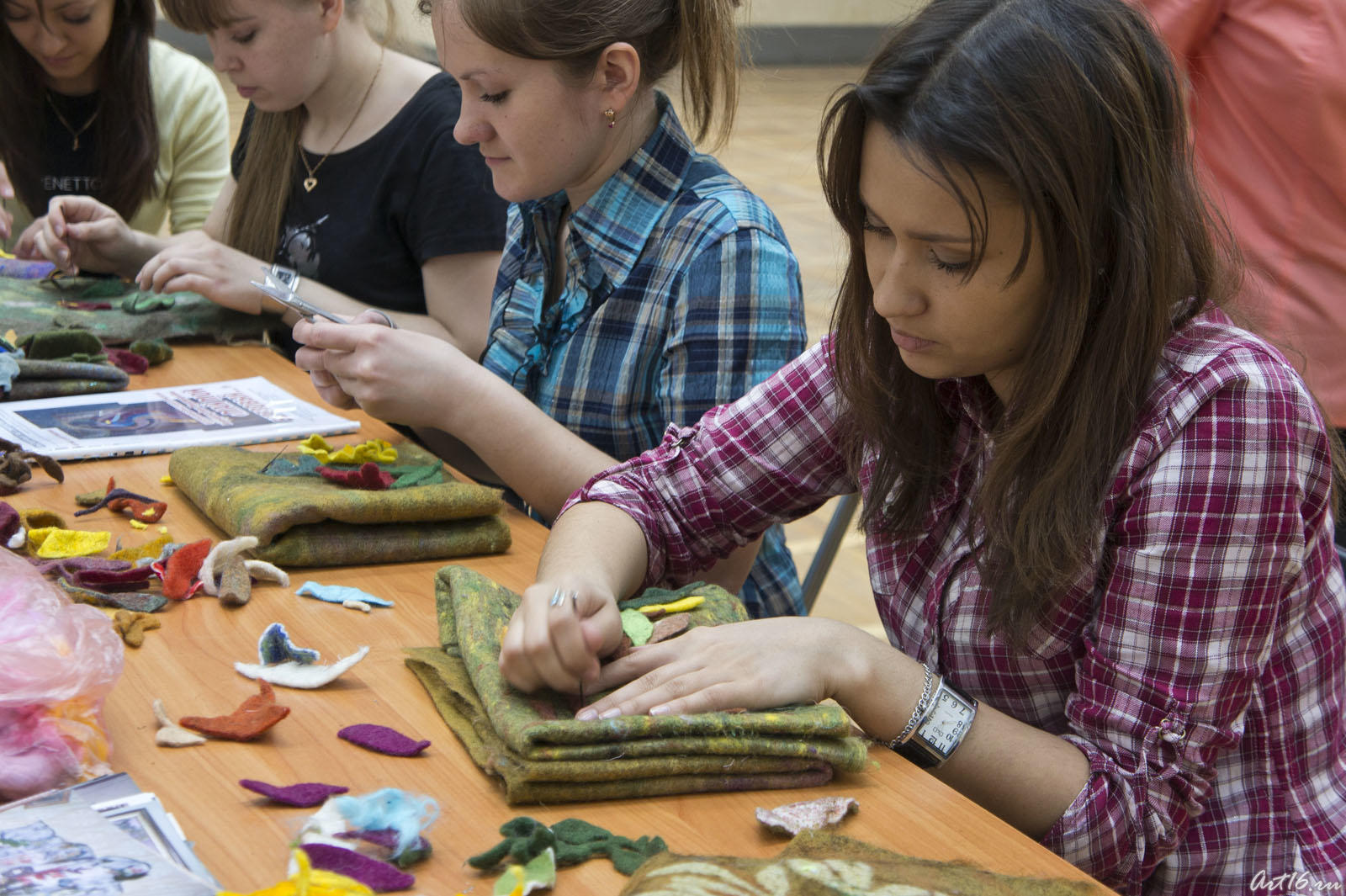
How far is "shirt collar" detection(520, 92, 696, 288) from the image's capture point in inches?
55.3

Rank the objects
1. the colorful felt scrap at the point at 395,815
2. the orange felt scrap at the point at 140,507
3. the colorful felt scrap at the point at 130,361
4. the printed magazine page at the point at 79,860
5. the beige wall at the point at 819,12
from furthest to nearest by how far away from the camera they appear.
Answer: the beige wall at the point at 819,12
the colorful felt scrap at the point at 130,361
the orange felt scrap at the point at 140,507
the colorful felt scrap at the point at 395,815
the printed magazine page at the point at 79,860

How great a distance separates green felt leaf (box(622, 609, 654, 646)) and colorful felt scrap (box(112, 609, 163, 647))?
0.37 metres

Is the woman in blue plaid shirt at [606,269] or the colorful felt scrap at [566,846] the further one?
the woman in blue plaid shirt at [606,269]

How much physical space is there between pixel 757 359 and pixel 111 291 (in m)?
1.15

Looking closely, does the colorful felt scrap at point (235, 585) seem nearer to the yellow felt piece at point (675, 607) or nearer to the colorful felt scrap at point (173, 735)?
the colorful felt scrap at point (173, 735)

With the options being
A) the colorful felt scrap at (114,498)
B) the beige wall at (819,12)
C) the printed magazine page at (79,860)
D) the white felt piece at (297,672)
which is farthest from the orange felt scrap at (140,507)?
the beige wall at (819,12)

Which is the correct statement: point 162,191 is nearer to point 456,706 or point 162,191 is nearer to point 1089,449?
point 456,706

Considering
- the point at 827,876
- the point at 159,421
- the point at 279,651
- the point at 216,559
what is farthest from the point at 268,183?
the point at 827,876

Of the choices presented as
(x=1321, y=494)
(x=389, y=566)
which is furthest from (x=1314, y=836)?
(x=389, y=566)

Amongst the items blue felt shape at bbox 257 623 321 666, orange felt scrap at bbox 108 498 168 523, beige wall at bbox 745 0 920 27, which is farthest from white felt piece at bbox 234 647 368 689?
beige wall at bbox 745 0 920 27

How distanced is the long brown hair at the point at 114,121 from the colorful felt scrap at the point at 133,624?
162 cm

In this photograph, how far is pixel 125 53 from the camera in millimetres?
2338

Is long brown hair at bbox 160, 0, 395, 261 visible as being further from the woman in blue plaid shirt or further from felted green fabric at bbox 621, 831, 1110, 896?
felted green fabric at bbox 621, 831, 1110, 896

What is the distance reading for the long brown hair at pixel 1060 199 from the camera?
Answer: 2.82ft
